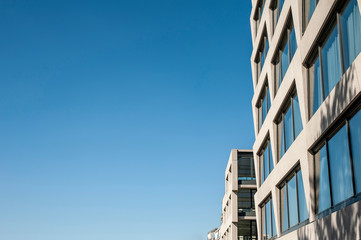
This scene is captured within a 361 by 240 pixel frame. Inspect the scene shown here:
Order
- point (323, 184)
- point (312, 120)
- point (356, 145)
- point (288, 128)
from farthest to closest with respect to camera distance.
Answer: point (288, 128) < point (312, 120) < point (323, 184) < point (356, 145)

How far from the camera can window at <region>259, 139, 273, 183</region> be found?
86.5 feet

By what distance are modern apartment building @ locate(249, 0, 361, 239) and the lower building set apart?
58.1 ft

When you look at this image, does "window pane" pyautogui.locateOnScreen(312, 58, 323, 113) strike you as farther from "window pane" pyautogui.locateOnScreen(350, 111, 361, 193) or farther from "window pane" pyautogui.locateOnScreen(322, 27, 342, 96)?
"window pane" pyautogui.locateOnScreen(350, 111, 361, 193)

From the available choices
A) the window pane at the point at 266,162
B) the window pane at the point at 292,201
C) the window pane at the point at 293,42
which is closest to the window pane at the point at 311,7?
the window pane at the point at 293,42

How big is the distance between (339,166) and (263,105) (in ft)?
48.0

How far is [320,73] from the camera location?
16609 millimetres

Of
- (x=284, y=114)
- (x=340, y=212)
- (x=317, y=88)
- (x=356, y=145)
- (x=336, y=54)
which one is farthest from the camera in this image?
(x=284, y=114)

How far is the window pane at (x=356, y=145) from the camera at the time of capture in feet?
41.7

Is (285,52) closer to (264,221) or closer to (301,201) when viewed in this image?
(301,201)

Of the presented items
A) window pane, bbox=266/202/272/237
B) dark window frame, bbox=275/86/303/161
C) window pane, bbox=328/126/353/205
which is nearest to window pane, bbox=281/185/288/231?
dark window frame, bbox=275/86/303/161

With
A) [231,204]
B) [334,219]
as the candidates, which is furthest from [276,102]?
[231,204]

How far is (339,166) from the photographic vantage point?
1448cm

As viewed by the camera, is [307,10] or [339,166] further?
[307,10]

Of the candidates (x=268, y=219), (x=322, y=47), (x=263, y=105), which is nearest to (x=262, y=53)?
(x=263, y=105)
